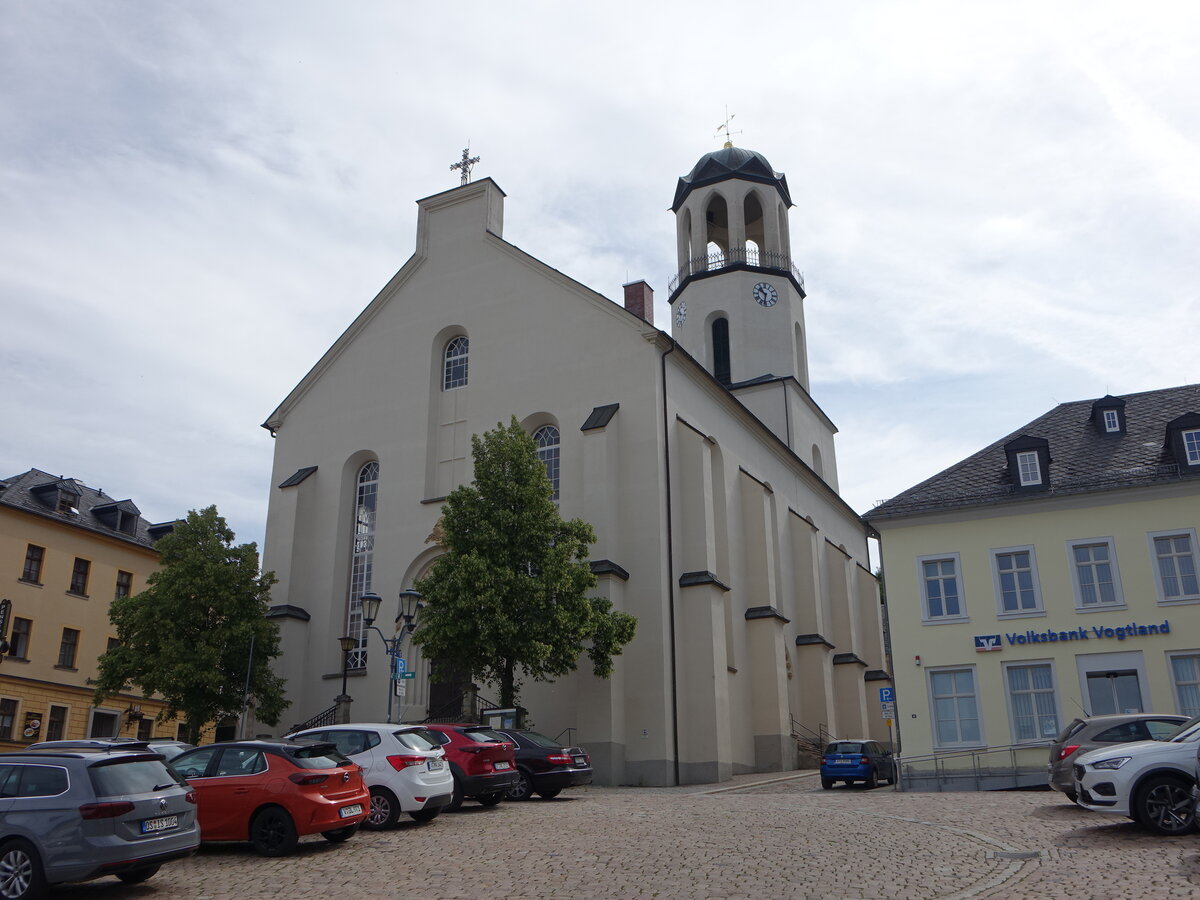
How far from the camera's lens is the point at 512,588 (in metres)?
26.2

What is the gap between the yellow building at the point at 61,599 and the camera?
4019 cm

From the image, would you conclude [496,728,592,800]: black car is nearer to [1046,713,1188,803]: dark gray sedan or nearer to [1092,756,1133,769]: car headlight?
[1046,713,1188,803]: dark gray sedan

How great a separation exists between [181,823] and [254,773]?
2.17 m

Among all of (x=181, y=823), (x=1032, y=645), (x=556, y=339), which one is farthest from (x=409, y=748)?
(x=556, y=339)

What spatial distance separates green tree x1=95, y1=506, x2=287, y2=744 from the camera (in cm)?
2969

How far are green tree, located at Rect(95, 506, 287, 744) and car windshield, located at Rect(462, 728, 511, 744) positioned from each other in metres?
12.4

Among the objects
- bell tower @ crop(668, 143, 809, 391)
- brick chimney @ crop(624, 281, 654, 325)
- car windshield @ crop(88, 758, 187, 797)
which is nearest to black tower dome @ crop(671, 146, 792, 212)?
bell tower @ crop(668, 143, 809, 391)

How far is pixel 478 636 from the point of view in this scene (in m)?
25.9

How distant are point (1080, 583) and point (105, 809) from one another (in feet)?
73.9

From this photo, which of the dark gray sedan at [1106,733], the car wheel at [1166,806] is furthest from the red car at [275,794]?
the dark gray sedan at [1106,733]

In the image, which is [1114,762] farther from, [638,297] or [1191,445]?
[638,297]

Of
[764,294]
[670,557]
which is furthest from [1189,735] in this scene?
[764,294]

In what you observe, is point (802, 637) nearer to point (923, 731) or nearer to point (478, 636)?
point (923, 731)

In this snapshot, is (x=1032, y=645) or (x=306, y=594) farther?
(x=306, y=594)
